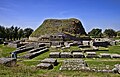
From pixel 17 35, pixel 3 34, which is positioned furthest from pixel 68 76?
pixel 17 35

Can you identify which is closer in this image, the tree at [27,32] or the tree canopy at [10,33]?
the tree canopy at [10,33]

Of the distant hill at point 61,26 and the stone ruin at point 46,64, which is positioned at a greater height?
the distant hill at point 61,26

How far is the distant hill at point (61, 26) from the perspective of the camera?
2480 inches

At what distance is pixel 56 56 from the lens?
67.1 feet

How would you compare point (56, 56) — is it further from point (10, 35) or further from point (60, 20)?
point (10, 35)

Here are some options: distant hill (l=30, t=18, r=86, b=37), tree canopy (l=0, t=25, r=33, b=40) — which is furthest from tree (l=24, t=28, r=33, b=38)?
distant hill (l=30, t=18, r=86, b=37)

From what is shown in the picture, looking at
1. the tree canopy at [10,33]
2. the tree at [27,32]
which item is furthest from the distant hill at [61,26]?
the tree at [27,32]

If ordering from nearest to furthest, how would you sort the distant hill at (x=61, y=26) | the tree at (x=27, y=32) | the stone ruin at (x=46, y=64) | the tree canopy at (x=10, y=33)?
the stone ruin at (x=46, y=64)
the distant hill at (x=61, y=26)
the tree canopy at (x=10, y=33)
the tree at (x=27, y=32)

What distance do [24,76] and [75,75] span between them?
117 inches

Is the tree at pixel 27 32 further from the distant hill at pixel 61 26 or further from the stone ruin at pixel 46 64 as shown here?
the stone ruin at pixel 46 64

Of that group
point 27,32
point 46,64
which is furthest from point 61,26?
point 46,64

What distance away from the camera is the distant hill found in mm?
62994

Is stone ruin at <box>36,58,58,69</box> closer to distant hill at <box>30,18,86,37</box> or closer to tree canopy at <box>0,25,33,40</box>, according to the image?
distant hill at <box>30,18,86,37</box>

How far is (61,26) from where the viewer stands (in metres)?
65.9
